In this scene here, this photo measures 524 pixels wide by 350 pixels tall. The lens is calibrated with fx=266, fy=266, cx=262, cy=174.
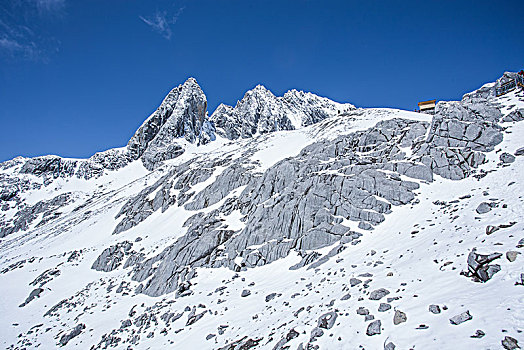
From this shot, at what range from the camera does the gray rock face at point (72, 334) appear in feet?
90.2

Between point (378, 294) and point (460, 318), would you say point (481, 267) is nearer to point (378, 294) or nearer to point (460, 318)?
point (460, 318)

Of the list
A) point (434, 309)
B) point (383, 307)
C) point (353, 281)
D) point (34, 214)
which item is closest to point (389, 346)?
point (434, 309)

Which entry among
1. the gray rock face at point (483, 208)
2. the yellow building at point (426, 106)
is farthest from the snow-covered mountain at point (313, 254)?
the yellow building at point (426, 106)

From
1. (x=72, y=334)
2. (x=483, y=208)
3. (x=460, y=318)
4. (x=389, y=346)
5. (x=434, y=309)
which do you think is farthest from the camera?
(x=72, y=334)

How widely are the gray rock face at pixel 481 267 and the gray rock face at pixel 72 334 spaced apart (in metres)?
35.5

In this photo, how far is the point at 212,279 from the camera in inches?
1204

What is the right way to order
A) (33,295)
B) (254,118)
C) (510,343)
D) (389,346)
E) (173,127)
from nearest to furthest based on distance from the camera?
(510,343), (389,346), (33,295), (173,127), (254,118)

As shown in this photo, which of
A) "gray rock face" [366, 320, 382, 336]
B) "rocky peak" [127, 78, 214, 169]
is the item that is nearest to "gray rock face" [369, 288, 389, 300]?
"gray rock face" [366, 320, 382, 336]

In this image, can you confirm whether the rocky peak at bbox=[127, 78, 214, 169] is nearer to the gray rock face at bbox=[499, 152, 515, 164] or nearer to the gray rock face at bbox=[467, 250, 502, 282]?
the gray rock face at bbox=[499, 152, 515, 164]

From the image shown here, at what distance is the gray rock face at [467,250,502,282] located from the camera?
12.8 meters

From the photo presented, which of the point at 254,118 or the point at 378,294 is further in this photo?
the point at 254,118

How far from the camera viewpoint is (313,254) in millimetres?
27266

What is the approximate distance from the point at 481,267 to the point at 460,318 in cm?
408

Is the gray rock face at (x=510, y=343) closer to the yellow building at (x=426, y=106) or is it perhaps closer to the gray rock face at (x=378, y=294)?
the gray rock face at (x=378, y=294)
